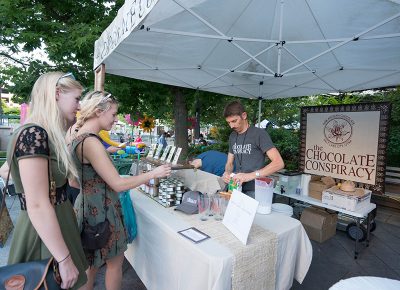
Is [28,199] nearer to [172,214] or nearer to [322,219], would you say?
[172,214]

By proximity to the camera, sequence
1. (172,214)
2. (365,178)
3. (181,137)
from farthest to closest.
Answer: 1. (181,137)
2. (365,178)
3. (172,214)

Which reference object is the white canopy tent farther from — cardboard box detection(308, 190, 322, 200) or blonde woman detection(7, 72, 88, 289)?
cardboard box detection(308, 190, 322, 200)

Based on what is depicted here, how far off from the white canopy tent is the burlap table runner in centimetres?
147

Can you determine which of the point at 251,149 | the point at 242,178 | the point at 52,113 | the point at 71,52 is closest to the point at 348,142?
the point at 251,149

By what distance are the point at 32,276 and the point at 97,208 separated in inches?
20.4

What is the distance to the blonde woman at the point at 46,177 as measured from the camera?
954 mm

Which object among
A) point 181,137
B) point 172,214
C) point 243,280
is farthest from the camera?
point 181,137

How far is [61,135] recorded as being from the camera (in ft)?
3.56

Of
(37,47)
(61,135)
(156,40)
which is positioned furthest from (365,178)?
(37,47)

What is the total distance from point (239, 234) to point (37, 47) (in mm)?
5082

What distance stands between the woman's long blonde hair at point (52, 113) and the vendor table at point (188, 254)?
2.37 feet

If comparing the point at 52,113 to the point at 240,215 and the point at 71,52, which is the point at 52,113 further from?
the point at 71,52

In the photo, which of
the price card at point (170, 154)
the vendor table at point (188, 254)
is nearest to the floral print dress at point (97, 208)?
the vendor table at point (188, 254)

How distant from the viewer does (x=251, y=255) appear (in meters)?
1.32
